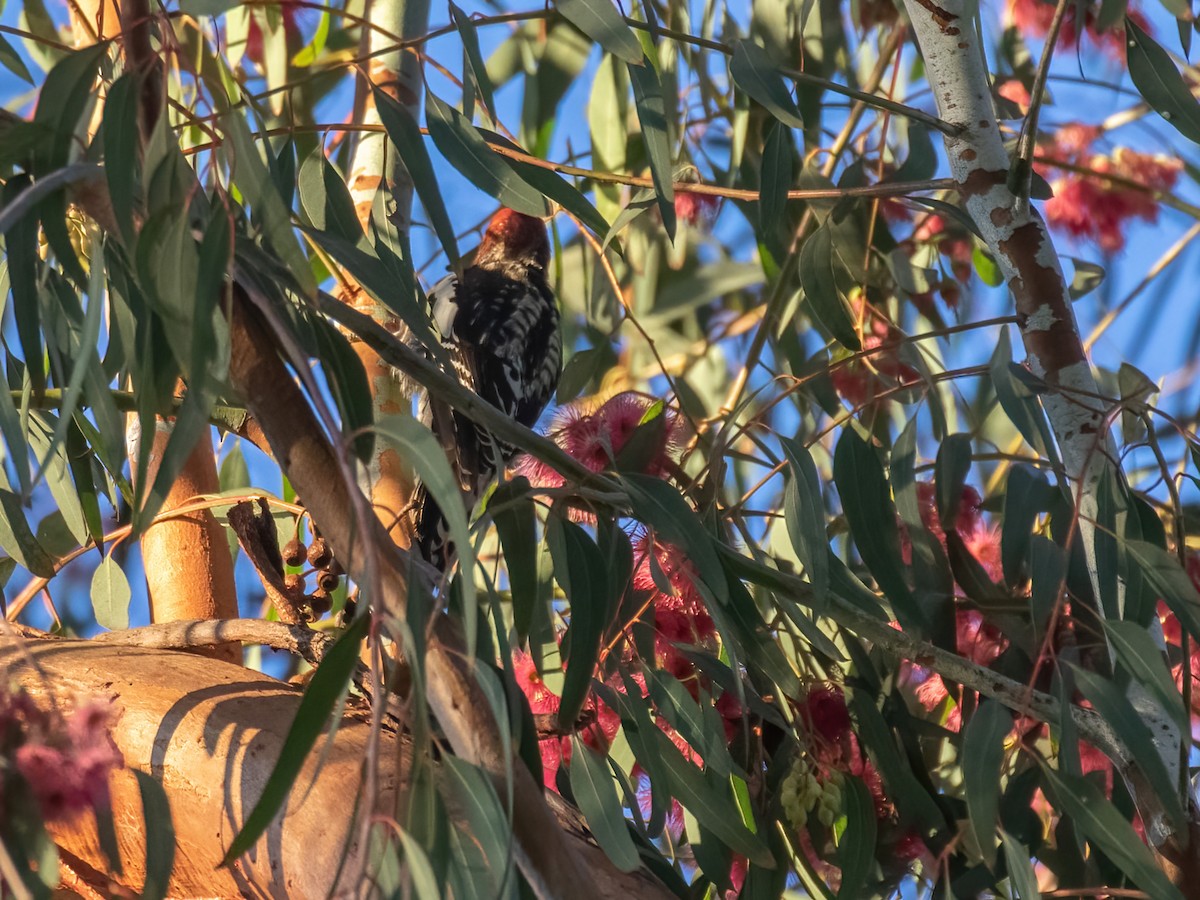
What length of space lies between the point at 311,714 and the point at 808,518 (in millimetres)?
506

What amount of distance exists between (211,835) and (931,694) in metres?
0.91

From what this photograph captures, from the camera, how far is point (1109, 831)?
106 cm

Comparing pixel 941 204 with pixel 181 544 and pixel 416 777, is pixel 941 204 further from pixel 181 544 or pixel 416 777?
pixel 181 544

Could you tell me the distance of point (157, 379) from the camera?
990 millimetres

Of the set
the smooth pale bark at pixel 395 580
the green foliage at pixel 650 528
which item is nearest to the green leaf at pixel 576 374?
the green foliage at pixel 650 528

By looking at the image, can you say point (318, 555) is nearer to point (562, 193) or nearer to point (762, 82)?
point (562, 193)

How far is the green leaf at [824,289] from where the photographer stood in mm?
1544

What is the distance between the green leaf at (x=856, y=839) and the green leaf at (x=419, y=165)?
64 cm

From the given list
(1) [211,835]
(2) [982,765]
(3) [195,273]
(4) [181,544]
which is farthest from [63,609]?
(2) [982,765]

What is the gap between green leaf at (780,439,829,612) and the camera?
1138mm

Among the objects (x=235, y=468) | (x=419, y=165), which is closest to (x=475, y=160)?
(x=419, y=165)

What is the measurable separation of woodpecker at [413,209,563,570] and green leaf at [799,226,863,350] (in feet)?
4.40

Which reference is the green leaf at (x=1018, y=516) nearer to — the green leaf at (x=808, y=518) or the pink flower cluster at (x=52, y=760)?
the green leaf at (x=808, y=518)

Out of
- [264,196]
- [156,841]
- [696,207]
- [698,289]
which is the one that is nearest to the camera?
[264,196]
